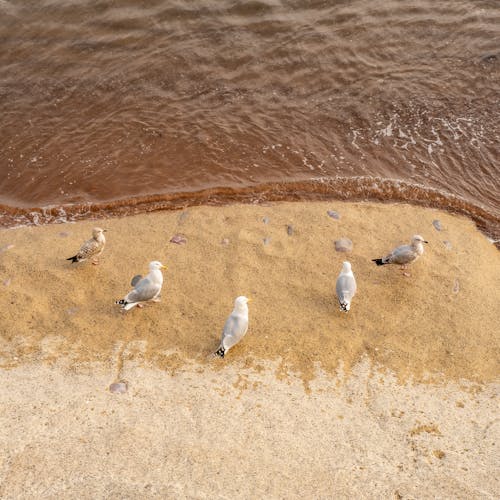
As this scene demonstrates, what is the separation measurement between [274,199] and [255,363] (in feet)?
15.1

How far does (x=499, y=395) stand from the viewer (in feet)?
19.7

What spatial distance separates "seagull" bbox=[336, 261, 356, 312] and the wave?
3.30 metres

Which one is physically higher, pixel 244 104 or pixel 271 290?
pixel 244 104

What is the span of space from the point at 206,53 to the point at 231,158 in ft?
17.5

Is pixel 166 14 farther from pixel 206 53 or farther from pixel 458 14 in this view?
pixel 458 14

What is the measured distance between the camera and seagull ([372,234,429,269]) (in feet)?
25.0

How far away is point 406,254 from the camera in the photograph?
25.0 feet

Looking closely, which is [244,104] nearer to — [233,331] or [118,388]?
[233,331]

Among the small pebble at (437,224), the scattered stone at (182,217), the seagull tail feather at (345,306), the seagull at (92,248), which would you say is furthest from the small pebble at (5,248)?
the small pebble at (437,224)

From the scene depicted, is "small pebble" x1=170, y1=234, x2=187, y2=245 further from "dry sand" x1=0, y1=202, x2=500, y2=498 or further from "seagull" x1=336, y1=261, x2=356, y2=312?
Answer: "seagull" x1=336, y1=261, x2=356, y2=312

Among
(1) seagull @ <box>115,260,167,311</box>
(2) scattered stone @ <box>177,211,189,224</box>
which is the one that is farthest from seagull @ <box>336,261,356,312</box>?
(2) scattered stone @ <box>177,211,189,224</box>

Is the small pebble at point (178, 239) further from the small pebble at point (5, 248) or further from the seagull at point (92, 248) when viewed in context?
the small pebble at point (5, 248)

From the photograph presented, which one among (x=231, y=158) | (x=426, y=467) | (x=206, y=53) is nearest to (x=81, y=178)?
(x=231, y=158)

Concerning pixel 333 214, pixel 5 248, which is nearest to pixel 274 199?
pixel 333 214
